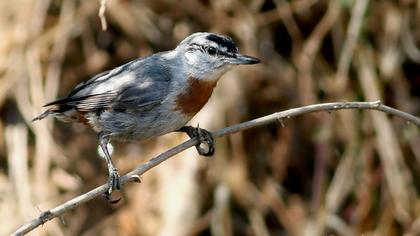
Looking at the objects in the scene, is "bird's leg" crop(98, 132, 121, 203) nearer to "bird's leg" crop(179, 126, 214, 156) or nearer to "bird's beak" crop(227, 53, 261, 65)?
"bird's leg" crop(179, 126, 214, 156)

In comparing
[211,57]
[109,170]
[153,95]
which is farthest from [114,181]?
[211,57]

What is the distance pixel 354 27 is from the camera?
15.2 feet

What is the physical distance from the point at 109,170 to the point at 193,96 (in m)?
0.44

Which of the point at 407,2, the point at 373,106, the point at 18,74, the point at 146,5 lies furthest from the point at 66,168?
the point at 373,106

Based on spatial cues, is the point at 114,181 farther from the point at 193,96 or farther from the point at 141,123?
the point at 193,96

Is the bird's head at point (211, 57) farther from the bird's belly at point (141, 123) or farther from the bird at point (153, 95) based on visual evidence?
the bird's belly at point (141, 123)

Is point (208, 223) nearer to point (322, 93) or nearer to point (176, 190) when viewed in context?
point (176, 190)

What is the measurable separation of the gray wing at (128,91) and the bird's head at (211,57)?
12 centimetres

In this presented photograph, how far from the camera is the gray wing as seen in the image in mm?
3445

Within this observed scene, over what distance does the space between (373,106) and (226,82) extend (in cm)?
205

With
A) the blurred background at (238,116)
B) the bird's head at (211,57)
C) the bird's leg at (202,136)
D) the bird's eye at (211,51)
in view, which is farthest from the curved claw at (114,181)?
the blurred background at (238,116)

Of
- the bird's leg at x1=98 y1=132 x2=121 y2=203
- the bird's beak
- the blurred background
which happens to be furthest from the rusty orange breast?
the blurred background

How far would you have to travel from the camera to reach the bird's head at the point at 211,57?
355cm

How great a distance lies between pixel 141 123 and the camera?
345cm
